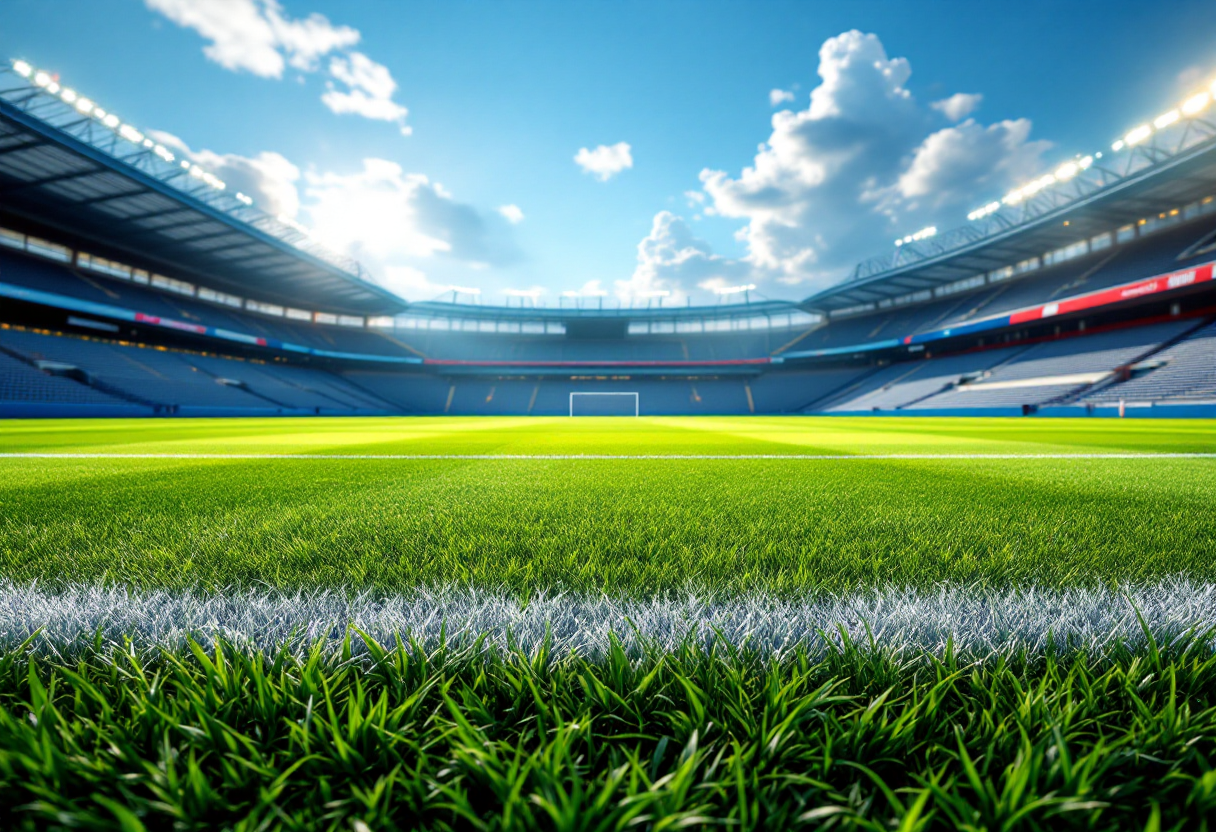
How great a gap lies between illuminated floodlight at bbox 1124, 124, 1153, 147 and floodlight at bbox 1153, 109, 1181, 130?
0.85ft

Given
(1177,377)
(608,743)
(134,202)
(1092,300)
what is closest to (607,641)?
(608,743)

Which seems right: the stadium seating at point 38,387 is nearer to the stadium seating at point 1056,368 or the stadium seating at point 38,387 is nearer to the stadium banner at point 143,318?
the stadium banner at point 143,318

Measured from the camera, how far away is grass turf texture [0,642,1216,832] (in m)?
0.45

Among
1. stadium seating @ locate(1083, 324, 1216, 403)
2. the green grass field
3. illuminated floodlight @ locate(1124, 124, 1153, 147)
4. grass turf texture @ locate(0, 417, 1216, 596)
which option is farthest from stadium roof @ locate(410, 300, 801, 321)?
the green grass field

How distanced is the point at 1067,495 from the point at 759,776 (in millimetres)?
2749

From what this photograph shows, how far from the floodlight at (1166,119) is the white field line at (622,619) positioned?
1139 inches

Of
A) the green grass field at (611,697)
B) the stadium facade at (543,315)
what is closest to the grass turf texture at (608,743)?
the green grass field at (611,697)

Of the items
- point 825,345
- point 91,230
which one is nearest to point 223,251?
point 91,230

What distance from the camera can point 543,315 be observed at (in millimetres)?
40844

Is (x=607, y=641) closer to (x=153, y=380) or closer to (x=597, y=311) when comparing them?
(x=153, y=380)

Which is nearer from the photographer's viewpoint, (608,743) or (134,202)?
(608,743)

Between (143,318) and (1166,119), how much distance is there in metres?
45.3

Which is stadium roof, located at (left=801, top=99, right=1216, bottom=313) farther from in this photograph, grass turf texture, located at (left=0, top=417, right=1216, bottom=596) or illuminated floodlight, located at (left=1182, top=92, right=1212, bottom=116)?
grass turf texture, located at (left=0, top=417, right=1216, bottom=596)

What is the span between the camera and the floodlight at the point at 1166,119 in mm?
17969
